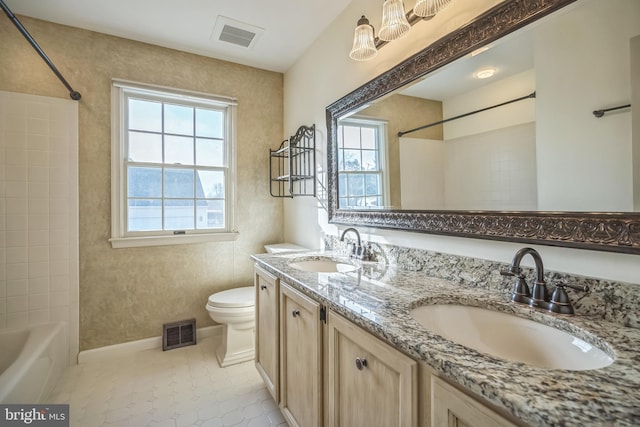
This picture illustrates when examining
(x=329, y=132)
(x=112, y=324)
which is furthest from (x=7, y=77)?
(x=329, y=132)

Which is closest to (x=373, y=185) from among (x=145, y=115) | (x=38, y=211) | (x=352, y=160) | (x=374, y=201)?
(x=374, y=201)

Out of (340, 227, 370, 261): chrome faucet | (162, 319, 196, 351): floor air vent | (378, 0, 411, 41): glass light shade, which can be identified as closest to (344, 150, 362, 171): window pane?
(340, 227, 370, 261): chrome faucet

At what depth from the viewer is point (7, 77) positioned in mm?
1997

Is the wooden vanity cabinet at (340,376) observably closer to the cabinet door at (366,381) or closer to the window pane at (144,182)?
the cabinet door at (366,381)

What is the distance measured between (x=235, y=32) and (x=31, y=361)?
8.41ft

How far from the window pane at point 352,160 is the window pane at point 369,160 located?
1.9 inches

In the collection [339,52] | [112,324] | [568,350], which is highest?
[339,52]

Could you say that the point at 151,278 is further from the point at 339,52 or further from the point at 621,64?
the point at 621,64

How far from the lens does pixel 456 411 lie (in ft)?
1.99

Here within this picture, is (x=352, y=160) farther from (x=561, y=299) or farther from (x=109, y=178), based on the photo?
(x=109, y=178)

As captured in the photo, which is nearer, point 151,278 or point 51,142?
point 51,142

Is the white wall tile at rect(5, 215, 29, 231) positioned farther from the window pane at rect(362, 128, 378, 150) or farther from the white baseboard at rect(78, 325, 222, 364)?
the window pane at rect(362, 128, 378, 150)

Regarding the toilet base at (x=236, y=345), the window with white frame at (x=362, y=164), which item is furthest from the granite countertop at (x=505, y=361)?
the toilet base at (x=236, y=345)

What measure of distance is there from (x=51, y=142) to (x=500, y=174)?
114 inches
